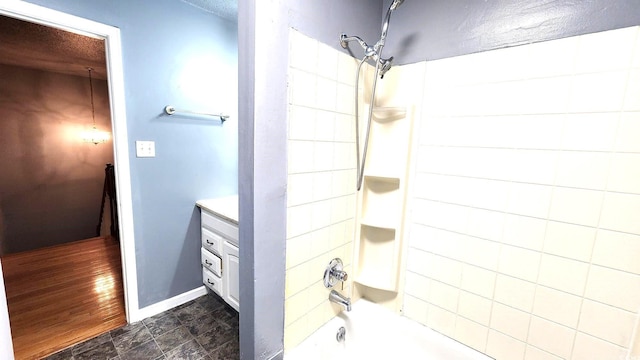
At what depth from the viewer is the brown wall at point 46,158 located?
320cm

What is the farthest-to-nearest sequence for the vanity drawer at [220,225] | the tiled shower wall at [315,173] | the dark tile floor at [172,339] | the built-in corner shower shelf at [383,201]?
1. the vanity drawer at [220,225]
2. the dark tile floor at [172,339]
3. the built-in corner shower shelf at [383,201]
4. the tiled shower wall at [315,173]

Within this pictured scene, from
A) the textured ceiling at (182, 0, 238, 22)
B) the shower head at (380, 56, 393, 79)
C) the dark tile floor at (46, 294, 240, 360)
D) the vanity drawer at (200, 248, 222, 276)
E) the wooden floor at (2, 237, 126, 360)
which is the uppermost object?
the textured ceiling at (182, 0, 238, 22)

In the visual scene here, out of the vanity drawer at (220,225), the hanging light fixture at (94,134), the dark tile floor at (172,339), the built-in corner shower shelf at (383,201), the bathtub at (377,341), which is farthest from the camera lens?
the hanging light fixture at (94,134)

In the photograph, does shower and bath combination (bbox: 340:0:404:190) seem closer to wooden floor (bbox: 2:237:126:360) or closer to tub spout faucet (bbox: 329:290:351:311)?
tub spout faucet (bbox: 329:290:351:311)

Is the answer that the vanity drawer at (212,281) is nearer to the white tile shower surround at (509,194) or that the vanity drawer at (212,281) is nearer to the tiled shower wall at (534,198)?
→ the white tile shower surround at (509,194)

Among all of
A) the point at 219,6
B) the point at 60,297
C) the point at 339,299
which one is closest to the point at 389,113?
the point at 339,299

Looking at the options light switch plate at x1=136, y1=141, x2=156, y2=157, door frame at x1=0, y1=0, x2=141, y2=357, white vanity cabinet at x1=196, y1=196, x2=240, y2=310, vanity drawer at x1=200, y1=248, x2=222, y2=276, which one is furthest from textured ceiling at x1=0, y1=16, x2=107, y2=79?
vanity drawer at x1=200, y1=248, x2=222, y2=276

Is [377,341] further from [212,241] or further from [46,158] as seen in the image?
[46,158]

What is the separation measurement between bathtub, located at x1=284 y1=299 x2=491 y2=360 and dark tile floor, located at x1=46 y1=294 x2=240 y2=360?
2.22 ft

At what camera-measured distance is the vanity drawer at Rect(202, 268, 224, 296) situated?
71.3 inches

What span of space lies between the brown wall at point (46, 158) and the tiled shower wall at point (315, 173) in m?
4.42

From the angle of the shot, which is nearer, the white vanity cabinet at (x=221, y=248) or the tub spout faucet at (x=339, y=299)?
the tub spout faucet at (x=339, y=299)

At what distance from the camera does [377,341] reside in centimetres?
133

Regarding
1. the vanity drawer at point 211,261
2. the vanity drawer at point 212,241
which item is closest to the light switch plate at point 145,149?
the vanity drawer at point 212,241
